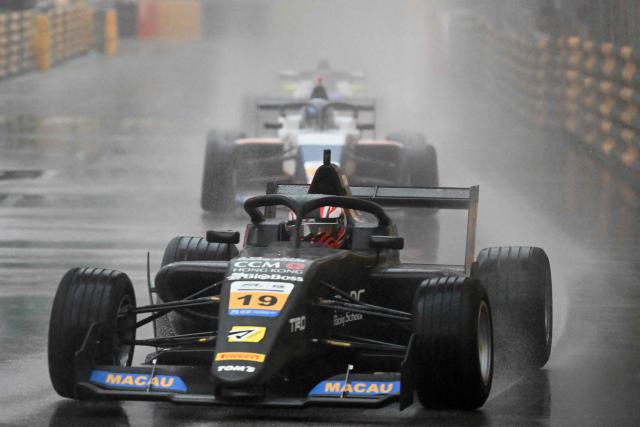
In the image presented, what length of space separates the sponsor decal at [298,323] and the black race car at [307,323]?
0.03ft

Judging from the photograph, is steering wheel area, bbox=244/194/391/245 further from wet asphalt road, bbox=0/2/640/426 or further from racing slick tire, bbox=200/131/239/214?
racing slick tire, bbox=200/131/239/214

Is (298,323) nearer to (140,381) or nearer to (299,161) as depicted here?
(140,381)

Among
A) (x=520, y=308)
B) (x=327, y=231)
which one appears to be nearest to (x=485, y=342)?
(x=520, y=308)

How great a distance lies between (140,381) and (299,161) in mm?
10053

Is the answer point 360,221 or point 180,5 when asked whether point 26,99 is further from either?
point 180,5

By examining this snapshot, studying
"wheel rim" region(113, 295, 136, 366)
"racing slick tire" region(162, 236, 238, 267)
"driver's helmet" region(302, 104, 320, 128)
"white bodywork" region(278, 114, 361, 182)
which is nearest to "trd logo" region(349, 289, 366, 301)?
"wheel rim" region(113, 295, 136, 366)

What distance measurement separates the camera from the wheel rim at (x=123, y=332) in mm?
9305

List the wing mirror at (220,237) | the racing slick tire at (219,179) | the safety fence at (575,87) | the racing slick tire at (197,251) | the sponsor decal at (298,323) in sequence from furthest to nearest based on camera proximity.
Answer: the safety fence at (575,87)
the racing slick tire at (219,179)
the racing slick tire at (197,251)
the wing mirror at (220,237)
the sponsor decal at (298,323)

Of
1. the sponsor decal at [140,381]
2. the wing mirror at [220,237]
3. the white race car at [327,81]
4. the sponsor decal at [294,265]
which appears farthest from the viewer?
the white race car at [327,81]

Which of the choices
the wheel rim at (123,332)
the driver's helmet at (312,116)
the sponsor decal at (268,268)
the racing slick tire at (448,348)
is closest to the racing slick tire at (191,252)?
the wheel rim at (123,332)

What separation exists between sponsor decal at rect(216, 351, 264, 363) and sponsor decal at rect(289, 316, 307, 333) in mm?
361

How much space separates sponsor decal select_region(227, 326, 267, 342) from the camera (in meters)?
8.59

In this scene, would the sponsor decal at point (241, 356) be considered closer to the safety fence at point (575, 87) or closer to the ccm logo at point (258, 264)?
the ccm logo at point (258, 264)

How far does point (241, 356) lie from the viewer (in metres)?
8.48
